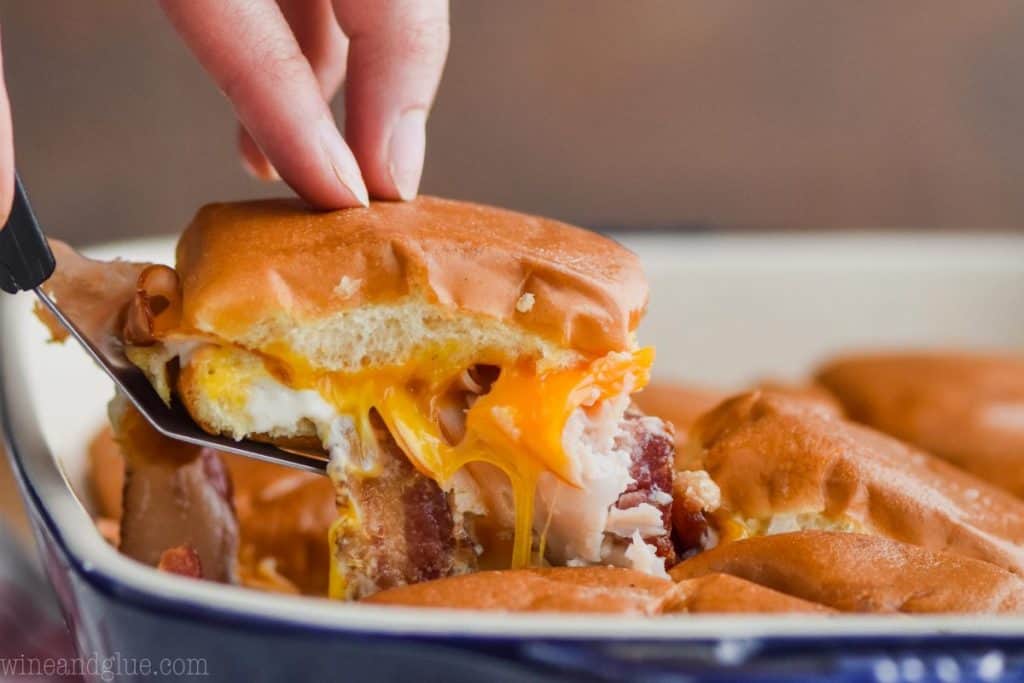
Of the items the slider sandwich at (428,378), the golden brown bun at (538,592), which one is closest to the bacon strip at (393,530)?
the slider sandwich at (428,378)

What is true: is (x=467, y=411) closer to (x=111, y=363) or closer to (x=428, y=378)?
(x=428, y=378)

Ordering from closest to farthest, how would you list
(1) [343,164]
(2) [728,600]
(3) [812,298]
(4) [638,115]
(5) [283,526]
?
(2) [728,600]
(1) [343,164]
(5) [283,526]
(3) [812,298]
(4) [638,115]

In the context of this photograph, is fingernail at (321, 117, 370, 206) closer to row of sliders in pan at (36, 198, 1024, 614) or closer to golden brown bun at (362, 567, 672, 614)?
row of sliders in pan at (36, 198, 1024, 614)

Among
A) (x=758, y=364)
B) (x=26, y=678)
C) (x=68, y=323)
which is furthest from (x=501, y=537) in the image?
(x=758, y=364)

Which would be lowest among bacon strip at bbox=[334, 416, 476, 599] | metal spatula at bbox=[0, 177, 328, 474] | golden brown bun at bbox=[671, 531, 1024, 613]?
bacon strip at bbox=[334, 416, 476, 599]

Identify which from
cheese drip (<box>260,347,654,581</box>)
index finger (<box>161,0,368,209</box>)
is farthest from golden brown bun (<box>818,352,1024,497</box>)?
index finger (<box>161,0,368,209</box>)

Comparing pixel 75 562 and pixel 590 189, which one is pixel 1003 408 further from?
pixel 590 189

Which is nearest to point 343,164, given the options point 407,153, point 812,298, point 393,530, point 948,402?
point 407,153
